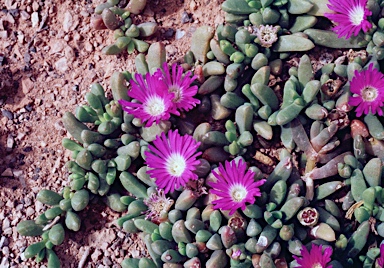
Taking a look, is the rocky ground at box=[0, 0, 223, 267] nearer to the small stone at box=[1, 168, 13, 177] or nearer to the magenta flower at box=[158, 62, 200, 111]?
the small stone at box=[1, 168, 13, 177]

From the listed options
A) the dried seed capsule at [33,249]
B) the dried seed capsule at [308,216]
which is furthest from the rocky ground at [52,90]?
the dried seed capsule at [308,216]

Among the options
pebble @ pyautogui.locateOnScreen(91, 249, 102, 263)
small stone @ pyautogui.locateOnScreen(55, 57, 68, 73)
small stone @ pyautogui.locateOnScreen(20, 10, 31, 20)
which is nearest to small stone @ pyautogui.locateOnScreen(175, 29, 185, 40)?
small stone @ pyautogui.locateOnScreen(55, 57, 68, 73)

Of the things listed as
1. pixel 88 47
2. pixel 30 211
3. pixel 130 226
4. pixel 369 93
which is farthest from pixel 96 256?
pixel 369 93

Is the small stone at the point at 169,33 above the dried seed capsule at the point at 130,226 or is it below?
above

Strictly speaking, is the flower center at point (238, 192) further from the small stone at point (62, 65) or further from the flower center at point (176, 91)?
the small stone at point (62, 65)

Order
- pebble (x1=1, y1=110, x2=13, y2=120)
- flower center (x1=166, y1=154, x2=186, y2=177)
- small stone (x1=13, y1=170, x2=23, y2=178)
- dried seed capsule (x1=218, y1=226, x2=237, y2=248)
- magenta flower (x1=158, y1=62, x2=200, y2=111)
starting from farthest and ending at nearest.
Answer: pebble (x1=1, y1=110, x2=13, y2=120)
small stone (x1=13, y1=170, x2=23, y2=178)
magenta flower (x1=158, y1=62, x2=200, y2=111)
flower center (x1=166, y1=154, x2=186, y2=177)
dried seed capsule (x1=218, y1=226, x2=237, y2=248)

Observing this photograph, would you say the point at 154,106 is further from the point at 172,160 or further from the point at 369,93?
the point at 369,93

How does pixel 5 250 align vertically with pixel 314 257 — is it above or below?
below
